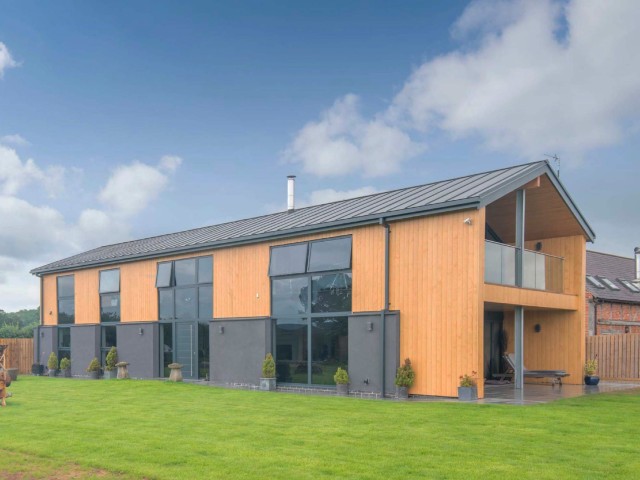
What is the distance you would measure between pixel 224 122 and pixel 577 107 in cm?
1154

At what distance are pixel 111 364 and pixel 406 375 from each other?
1283 cm

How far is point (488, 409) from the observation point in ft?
38.9

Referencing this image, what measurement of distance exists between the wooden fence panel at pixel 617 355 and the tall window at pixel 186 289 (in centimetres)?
1181

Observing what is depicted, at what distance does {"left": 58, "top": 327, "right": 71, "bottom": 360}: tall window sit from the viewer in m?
26.1

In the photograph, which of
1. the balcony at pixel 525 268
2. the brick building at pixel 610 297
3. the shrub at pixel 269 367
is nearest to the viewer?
the balcony at pixel 525 268

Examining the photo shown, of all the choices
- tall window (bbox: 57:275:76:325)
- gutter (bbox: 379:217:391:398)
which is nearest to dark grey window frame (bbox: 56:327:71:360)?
tall window (bbox: 57:275:76:325)

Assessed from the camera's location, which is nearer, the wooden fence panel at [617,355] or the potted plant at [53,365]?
the wooden fence panel at [617,355]

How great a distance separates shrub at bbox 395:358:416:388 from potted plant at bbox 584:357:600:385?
20.3 ft

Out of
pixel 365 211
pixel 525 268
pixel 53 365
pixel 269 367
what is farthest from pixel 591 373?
pixel 53 365

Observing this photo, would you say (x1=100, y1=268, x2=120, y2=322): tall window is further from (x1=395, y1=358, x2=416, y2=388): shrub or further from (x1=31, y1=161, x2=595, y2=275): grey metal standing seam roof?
(x1=395, y1=358, x2=416, y2=388): shrub

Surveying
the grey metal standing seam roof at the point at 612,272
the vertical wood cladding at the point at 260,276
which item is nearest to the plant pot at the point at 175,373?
the vertical wood cladding at the point at 260,276

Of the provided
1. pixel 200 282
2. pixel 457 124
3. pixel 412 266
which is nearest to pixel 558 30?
pixel 457 124

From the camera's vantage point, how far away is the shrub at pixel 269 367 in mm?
17359

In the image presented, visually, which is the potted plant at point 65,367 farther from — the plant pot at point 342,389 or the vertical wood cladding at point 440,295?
the vertical wood cladding at point 440,295
